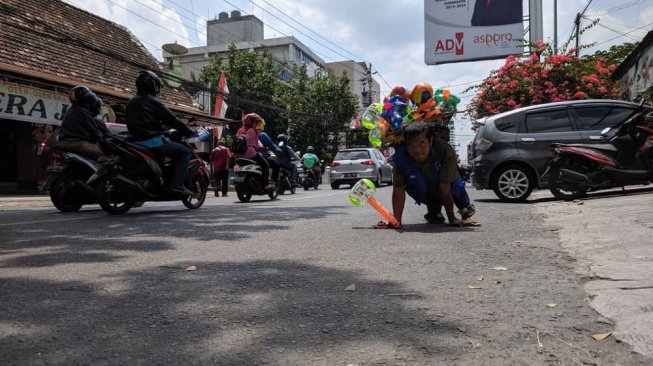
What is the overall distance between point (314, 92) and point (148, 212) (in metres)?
30.7

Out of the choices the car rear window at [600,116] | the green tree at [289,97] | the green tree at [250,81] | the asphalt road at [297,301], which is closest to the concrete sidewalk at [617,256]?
the asphalt road at [297,301]

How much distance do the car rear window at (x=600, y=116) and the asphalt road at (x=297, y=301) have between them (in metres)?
4.67

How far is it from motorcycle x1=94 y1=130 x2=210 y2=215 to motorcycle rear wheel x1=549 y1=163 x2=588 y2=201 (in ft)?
19.4

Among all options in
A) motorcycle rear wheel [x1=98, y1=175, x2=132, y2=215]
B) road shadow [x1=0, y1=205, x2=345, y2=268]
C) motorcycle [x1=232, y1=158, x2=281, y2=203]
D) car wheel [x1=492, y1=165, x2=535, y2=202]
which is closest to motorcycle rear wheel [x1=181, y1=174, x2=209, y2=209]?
road shadow [x1=0, y1=205, x2=345, y2=268]

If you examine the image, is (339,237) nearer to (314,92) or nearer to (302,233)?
(302,233)

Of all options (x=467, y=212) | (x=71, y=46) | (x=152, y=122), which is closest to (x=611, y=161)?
(x=467, y=212)

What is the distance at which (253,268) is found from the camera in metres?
3.56

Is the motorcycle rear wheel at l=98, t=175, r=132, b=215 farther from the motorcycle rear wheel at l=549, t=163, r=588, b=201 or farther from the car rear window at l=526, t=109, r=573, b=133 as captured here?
the car rear window at l=526, t=109, r=573, b=133

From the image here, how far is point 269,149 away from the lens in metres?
10.7

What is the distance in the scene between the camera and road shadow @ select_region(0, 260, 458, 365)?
6.64ft

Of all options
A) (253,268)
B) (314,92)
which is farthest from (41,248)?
(314,92)

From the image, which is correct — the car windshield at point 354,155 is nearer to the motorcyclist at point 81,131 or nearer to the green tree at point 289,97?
the motorcyclist at point 81,131

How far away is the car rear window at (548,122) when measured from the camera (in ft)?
29.6

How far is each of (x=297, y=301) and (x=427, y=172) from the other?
3332 mm
